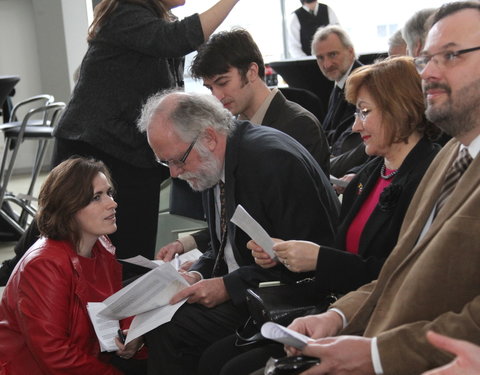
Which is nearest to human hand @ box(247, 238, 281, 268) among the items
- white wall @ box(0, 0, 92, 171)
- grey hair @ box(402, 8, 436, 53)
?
grey hair @ box(402, 8, 436, 53)

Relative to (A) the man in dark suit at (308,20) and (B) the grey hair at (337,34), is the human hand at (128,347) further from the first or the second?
(A) the man in dark suit at (308,20)

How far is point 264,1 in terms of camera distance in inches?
382

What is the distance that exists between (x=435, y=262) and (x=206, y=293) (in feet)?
3.28

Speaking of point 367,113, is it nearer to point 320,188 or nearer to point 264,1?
point 320,188

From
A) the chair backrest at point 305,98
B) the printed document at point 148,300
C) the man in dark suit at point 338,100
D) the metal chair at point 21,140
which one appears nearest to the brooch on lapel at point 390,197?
the printed document at point 148,300

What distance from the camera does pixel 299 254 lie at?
2092mm

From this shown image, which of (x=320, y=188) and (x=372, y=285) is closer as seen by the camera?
(x=372, y=285)

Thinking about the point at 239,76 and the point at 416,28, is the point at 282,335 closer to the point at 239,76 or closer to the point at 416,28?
the point at 239,76

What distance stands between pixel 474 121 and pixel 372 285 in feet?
1.62

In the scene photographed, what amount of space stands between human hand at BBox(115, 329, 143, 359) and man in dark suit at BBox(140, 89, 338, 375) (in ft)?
0.45

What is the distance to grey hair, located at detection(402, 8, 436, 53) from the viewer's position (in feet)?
11.0

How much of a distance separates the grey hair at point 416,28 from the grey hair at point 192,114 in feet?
3.92

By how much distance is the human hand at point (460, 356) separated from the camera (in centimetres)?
132

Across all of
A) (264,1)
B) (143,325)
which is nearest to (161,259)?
(143,325)
